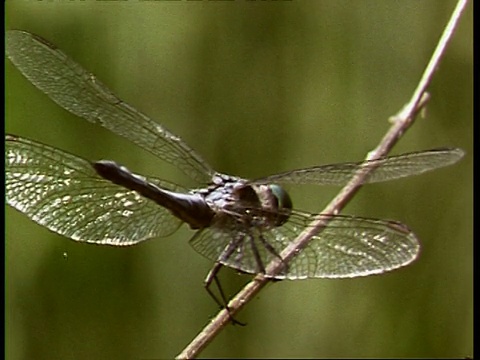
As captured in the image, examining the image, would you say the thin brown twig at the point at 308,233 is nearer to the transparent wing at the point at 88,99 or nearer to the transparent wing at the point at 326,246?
the transparent wing at the point at 326,246

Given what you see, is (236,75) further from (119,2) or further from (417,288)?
(417,288)

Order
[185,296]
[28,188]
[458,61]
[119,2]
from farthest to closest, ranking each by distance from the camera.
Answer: [458,61], [185,296], [119,2], [28,188]

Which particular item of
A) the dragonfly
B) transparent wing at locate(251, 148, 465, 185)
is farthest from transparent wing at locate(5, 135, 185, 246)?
transparent wing at locate(251, 148, 465, 185)

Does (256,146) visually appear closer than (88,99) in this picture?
No

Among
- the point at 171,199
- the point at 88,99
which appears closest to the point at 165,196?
the point at 171,199

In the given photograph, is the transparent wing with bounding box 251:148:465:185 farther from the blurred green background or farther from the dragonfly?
the blurred green background

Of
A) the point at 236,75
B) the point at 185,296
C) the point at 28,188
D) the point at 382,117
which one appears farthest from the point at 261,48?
the point at 28,188

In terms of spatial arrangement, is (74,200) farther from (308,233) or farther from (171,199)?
(308,233)
